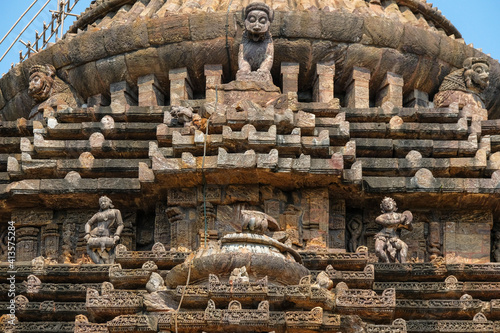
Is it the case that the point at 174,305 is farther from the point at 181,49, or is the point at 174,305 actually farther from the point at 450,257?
the point at 181,49

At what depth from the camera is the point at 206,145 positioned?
33.4 m

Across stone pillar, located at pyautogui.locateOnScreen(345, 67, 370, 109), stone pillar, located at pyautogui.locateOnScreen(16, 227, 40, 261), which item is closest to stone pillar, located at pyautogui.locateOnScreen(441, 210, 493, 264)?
stone pillar, located at pyautogui.locateOnScreen(345, 67, 370, 109)

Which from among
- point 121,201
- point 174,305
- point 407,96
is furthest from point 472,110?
point 174,305

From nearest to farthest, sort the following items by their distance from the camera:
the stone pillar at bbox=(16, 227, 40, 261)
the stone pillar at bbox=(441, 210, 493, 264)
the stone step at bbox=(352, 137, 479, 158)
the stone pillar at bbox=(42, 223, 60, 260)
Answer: the stone pillar at bbox=(441, 210, 493, 264), the stone pillar at bbox=(42, 223, 60, 260), the stone pillar at bbox=(16, 227, 40, 261), the stone step at bbox=(352, 137, 479, 158)

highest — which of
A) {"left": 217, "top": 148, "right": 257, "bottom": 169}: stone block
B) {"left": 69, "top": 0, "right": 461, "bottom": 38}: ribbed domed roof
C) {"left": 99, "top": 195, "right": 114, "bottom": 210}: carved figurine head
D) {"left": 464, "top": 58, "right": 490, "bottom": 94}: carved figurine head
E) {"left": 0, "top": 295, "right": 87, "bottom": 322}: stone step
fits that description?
{"left": 69, "top": 0, "right": 461, "bottom": 38}: ribbed domed roof

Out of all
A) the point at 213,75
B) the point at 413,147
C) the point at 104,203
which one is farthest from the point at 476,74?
the point at 104,203

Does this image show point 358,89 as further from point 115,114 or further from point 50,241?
point 50,241

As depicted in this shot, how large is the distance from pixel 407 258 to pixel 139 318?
753 cm

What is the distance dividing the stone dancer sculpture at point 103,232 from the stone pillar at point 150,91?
7053mm

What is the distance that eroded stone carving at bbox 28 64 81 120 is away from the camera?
4109 centimetres

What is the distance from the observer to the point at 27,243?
35.1 m

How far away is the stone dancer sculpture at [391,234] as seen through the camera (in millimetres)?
32812

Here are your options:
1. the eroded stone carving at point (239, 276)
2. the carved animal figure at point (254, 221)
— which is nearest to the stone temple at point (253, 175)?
the carved animal figure at point (254, 221)

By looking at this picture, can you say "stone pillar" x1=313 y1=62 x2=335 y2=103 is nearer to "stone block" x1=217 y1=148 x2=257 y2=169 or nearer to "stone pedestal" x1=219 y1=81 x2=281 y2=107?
"stone pedestal" x1=219 y1=81 x2=281 y2=107
